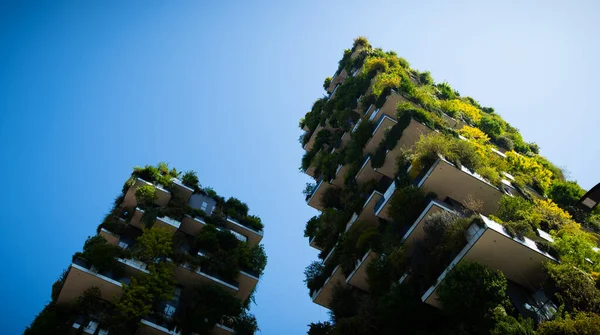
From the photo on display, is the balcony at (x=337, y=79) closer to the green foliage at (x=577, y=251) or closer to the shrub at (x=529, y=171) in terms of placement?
the shrub at (x=529, y=171)

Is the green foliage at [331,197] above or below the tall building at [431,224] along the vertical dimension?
below

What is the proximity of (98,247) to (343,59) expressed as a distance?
29.8 meters

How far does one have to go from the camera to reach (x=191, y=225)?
105ft

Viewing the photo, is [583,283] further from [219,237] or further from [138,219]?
[138,219]

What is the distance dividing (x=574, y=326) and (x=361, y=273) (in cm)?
1128

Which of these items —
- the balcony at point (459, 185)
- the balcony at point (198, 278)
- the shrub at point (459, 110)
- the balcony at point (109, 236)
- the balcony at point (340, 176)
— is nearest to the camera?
the balcony at point (459, 185)

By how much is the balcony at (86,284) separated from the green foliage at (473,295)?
60.6 feet

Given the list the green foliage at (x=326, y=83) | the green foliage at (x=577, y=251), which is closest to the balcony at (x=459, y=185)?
the green foliage at (x=577, y=251)

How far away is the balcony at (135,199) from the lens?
3212 cm

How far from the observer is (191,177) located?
117 ft

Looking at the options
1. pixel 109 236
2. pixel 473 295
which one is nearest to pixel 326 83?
pixel 109 236

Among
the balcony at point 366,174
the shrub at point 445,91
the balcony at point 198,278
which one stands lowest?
the balcony at point 198,278

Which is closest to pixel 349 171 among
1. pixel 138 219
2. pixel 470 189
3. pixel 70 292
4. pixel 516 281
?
pixel 470 189

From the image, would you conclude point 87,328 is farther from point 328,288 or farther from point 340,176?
point 340,176
